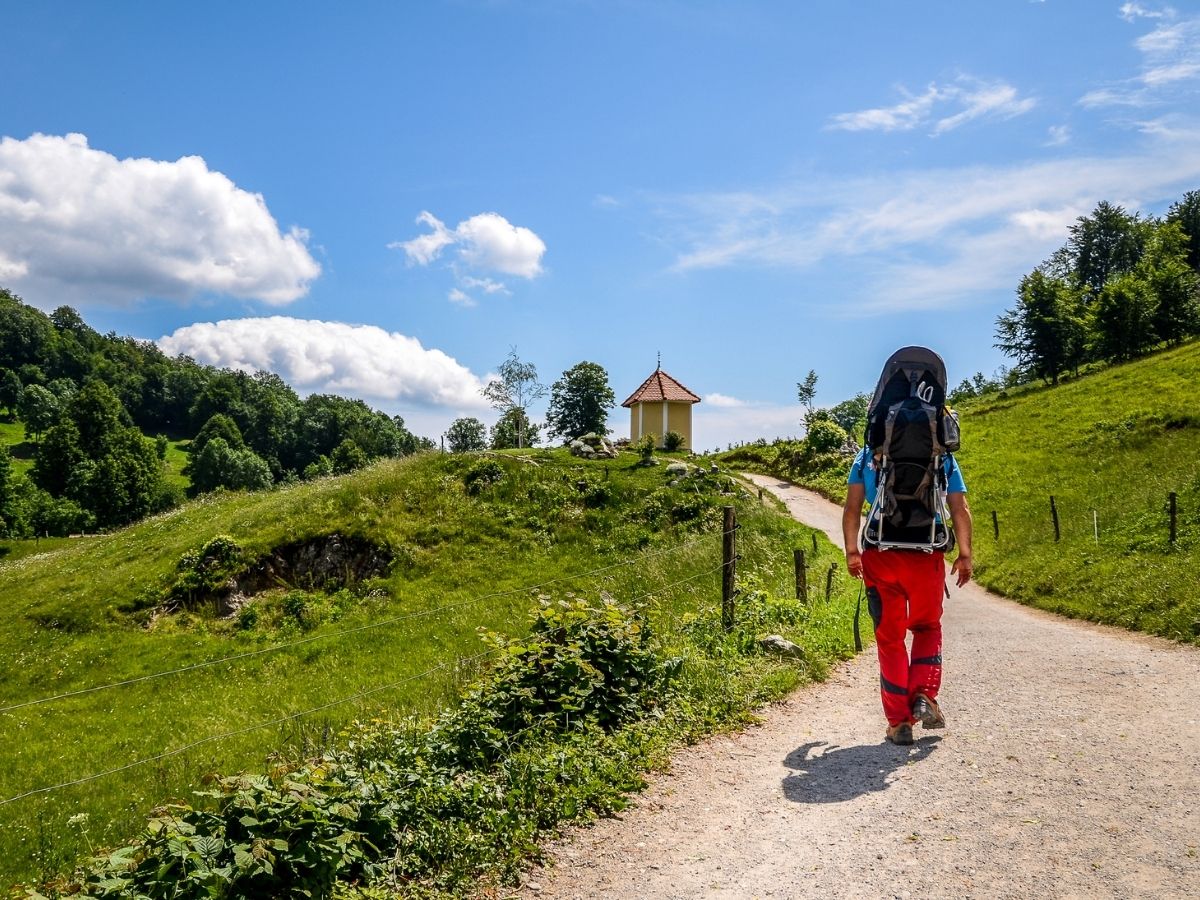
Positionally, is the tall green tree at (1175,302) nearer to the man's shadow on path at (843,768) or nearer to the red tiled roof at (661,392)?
the red tiled roof at (661,392)

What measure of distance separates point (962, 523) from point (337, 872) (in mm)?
5095

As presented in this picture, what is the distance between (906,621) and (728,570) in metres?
4.34

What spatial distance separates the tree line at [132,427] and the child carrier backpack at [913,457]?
91870mm

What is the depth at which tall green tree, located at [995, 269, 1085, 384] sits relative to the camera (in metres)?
62.9

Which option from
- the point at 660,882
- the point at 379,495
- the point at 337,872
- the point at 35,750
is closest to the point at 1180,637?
the point at 660,882

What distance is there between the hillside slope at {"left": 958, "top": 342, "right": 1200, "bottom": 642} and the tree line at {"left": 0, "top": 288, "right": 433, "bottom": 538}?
277 ft

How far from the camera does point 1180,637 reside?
11.0 metres

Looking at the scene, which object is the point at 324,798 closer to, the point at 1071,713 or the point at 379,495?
the point at 1071,713

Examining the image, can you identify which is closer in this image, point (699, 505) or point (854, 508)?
point (854, 508)

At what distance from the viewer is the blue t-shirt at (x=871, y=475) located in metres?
6.18

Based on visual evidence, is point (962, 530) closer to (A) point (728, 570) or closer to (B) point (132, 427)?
(A) point (728, 570)

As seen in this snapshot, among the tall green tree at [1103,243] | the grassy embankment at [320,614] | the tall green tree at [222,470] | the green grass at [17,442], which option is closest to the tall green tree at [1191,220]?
the tall green tree at [1103,243]

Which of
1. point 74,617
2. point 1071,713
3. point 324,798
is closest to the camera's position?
point 324,798

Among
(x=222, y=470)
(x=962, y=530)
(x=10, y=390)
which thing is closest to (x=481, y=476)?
(x=962, y=530)
